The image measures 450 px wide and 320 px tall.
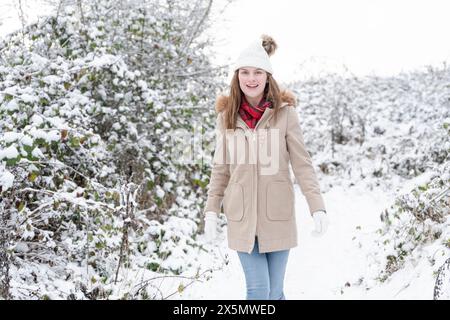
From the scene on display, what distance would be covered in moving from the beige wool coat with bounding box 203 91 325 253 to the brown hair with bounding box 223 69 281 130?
4cm

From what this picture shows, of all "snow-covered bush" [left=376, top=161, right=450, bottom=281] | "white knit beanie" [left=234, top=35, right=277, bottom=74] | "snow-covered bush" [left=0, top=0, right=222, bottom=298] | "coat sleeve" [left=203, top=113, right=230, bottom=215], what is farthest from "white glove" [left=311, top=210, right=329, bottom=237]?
"snow-covered bush" [left=376, top=161, right=450, bottom=281]

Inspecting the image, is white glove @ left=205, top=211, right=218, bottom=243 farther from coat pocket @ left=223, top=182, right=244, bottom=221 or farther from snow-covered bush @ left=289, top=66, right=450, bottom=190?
snow-covered bush @ left=289, top=66, right=450, bottom=190

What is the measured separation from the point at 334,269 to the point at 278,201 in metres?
3.00

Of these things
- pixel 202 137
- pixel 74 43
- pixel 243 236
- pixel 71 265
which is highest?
pixel 74 43

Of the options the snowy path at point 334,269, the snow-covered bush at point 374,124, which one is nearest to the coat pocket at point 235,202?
the snowy path at point 334,269

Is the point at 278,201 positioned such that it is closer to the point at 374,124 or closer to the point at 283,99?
the point at 283,99

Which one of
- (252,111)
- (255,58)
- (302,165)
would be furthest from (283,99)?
(302,165)

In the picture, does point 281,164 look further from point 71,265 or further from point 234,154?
point 71,265

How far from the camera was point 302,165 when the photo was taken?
2.85 m

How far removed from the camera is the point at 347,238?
659 cm

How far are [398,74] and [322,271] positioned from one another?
9511 millimetres

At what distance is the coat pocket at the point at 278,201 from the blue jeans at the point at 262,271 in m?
0.20
